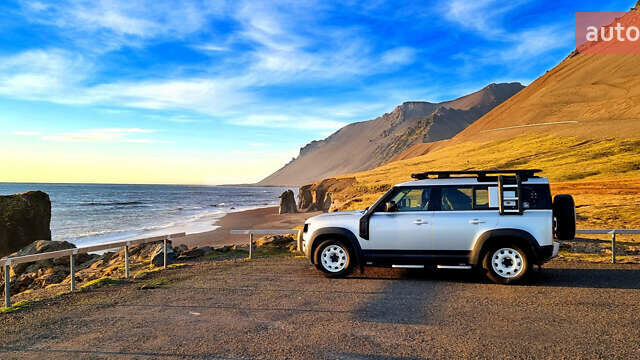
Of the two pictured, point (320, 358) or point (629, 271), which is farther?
point (629, 271)

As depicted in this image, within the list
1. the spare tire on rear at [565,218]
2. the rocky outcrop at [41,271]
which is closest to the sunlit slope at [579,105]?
the spare tire on rear at [565,218]

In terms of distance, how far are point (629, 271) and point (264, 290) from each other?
27.1 feet

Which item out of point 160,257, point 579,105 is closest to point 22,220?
point 160,257

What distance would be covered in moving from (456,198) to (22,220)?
2185 cm

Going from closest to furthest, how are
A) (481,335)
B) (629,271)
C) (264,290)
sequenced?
(481,335), (264,290), (629,271)

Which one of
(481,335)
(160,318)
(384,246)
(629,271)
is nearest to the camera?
(481,335)

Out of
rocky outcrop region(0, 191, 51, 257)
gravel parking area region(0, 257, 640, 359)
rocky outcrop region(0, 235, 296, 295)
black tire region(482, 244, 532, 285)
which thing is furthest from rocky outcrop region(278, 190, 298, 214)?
black tire region(482, 244, 532, 285)

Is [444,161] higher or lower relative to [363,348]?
higher

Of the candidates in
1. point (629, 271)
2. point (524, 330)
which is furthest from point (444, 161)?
point (524, 330)

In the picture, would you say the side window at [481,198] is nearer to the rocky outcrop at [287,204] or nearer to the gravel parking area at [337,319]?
the gravel parking area at [337,319]

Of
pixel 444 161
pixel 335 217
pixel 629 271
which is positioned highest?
pixel 444 161

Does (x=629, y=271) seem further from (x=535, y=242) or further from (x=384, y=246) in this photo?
→ (x=384, y=246)

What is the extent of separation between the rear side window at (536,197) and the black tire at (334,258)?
3.73 metres

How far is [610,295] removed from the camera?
25.6 ft
